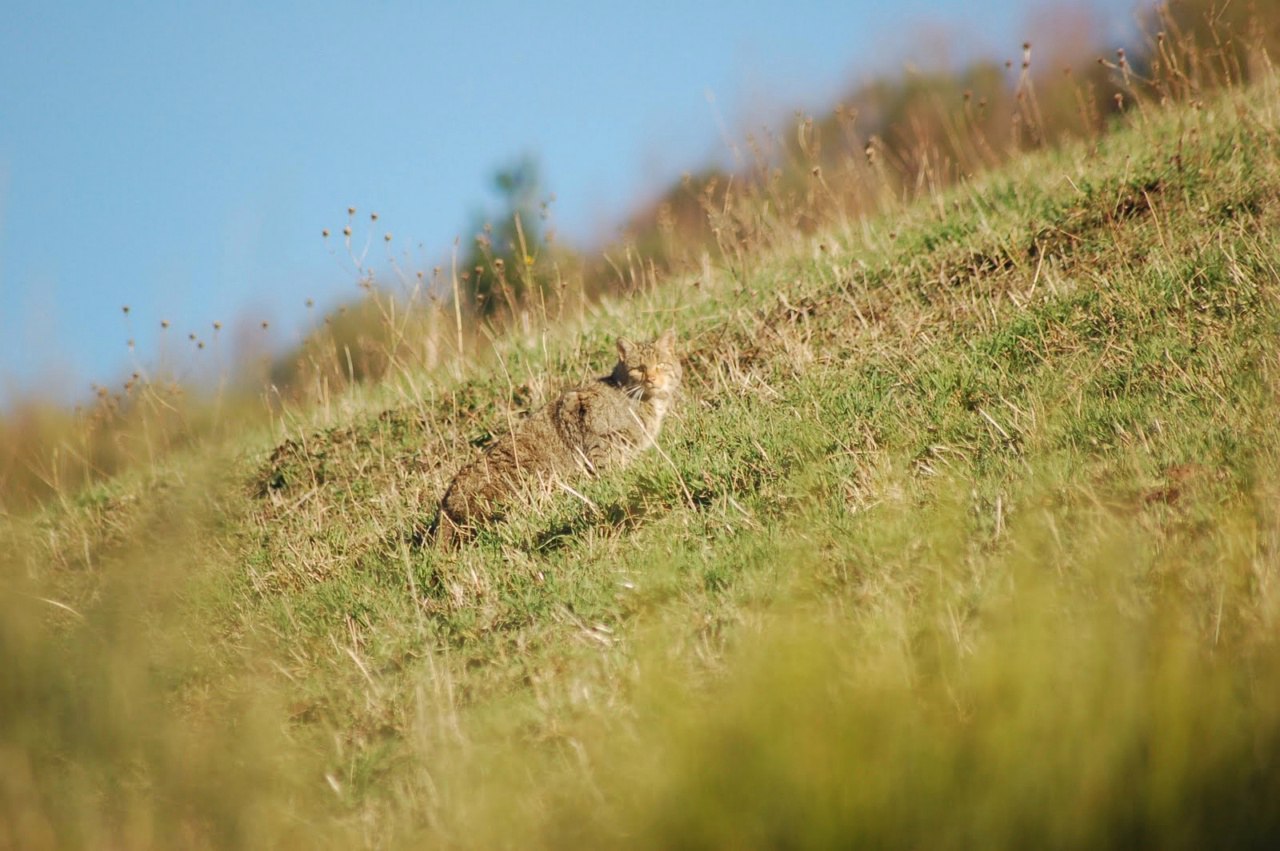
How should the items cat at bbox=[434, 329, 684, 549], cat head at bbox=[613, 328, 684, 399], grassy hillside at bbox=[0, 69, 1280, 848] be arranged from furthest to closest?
cat head at bbox=[613, 328, 684, 399]
cat at bbox=[434, 329, 684, 549]
grassy hillside at bbox=[0, 69, 1280, 848]

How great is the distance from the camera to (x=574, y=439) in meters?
6.11

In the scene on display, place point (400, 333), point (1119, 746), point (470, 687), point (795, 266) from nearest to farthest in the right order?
point (1119, 746) → point (470, 687) → point (400, 333) → point (795, 266)

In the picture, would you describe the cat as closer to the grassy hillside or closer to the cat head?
the cat head

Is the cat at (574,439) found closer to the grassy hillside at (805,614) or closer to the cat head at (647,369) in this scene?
the cat head at (647,369)

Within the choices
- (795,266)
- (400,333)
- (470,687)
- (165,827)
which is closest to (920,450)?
(470,687)

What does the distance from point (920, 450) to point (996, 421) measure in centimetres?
35

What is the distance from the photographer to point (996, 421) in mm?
4324

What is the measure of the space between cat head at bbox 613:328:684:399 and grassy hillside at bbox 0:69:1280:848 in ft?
0.64

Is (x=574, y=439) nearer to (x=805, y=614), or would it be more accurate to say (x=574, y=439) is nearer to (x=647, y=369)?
(x=647, y=369)

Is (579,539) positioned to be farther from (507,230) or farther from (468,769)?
(507,230)

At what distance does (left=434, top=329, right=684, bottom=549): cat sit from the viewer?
5383 mm

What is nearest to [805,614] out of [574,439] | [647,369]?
[574,439]

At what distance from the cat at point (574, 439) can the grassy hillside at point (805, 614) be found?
246 mm

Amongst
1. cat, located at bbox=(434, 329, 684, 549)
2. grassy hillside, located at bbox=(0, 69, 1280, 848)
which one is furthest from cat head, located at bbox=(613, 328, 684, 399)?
grassy hillside, located at bbox=(0, 69, 1280, 848)
